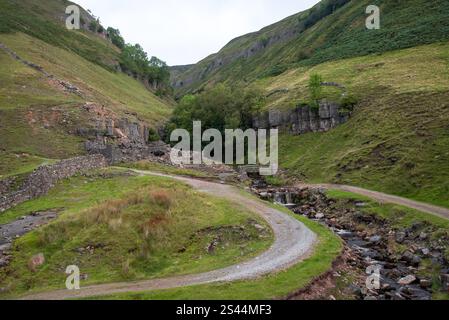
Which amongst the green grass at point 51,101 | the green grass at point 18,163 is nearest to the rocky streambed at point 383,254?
the green grass at point 18,163

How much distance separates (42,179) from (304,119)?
55.4 meters

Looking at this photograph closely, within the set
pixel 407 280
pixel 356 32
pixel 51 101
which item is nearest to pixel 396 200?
pixel 407 280

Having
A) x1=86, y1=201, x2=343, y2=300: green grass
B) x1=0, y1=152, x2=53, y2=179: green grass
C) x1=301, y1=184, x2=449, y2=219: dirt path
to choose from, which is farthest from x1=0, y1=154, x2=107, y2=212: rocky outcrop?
x1=301, y1=184, x2=449, y2=219: dirt path

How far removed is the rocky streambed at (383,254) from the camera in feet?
86.1

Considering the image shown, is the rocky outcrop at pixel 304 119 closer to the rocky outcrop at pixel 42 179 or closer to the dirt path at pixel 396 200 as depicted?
the dirt path at pixel 396 200

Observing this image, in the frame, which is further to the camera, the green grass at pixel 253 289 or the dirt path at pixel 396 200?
the dirt path at pixel 396 200

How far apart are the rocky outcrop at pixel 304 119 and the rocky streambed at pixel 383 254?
3280cm

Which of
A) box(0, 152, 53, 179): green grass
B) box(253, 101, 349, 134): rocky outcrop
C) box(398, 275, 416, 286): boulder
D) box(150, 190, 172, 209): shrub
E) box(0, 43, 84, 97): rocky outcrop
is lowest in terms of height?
box(398, 275, 416, 286): boulder

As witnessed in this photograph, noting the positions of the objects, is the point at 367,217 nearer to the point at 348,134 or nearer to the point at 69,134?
the point at 348,134

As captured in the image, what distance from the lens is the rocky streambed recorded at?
26234 mm

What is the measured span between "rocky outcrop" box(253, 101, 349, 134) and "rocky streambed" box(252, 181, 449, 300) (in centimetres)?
3280

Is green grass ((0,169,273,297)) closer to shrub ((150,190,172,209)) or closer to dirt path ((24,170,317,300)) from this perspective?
shrub ((150,190,172,209))
